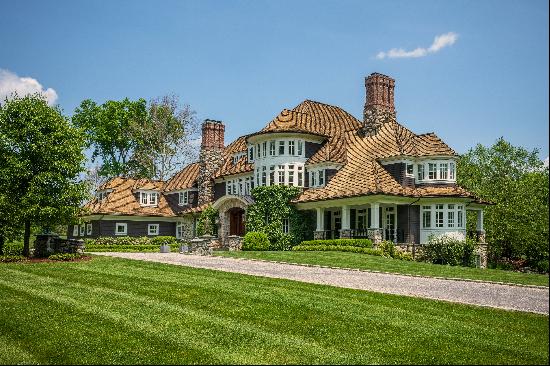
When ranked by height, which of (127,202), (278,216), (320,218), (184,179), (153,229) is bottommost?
(153,229)

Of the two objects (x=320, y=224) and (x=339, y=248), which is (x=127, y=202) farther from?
(x=339, y=248)

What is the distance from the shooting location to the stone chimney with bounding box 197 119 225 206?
4550 cm

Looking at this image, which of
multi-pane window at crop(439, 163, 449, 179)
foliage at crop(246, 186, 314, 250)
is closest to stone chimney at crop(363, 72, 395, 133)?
multi-pane window at crop(439, 163, 449, 179)

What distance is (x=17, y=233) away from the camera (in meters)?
25.5

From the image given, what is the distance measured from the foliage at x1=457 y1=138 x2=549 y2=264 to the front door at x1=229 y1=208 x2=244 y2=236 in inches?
685

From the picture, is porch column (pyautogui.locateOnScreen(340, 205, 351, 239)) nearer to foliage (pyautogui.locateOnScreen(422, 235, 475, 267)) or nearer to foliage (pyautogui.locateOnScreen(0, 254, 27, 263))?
foliage (pyautogui.locateOnScreen(422, 235, 475, 267))

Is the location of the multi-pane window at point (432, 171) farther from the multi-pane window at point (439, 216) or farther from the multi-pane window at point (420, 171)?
the multi-pane window at point (439, 216)

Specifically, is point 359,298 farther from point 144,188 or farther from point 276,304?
point 144,188

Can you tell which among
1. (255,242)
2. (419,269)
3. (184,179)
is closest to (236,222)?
(255,242)

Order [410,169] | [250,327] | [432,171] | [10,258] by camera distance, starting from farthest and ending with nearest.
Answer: [410,169], [432,171], [10,258], [250,327]

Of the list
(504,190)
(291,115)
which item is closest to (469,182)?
(504,190)

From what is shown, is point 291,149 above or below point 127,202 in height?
above

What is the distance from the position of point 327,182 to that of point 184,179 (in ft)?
59.3

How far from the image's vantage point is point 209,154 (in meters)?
45.7
